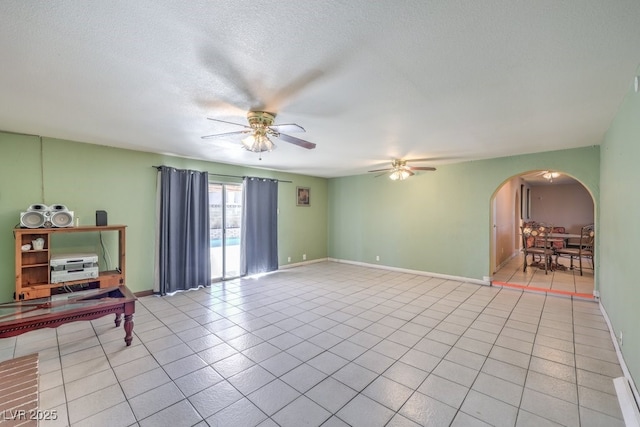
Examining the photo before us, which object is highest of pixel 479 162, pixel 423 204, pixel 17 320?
pixel 479 162

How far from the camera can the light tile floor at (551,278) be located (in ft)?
15.6

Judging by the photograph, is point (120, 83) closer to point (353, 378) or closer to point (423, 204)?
point (353, 378)

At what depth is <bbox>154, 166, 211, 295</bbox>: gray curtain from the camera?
463 cm

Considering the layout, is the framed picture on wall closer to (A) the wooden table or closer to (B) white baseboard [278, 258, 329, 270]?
(B) white baseboard [278, 258, 329, 270]

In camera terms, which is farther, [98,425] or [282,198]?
[282,198]

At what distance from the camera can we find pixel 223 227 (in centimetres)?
558

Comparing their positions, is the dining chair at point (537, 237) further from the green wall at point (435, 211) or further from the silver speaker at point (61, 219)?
the silver speaker at point (61, 219)

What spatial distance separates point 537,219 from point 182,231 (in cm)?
1194

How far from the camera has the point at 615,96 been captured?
93.3 inches

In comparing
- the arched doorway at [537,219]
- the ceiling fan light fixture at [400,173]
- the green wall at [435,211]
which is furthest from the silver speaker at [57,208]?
the arched doorway at [537,219]

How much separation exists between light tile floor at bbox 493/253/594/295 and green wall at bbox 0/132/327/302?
616cm

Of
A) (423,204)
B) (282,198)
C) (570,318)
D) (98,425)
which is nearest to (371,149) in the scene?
(423,204)

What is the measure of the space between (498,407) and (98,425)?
2775 mm

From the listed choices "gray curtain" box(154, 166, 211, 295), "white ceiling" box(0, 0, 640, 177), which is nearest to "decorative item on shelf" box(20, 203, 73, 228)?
"white ceiling" box(0, 0, 640, 177)
